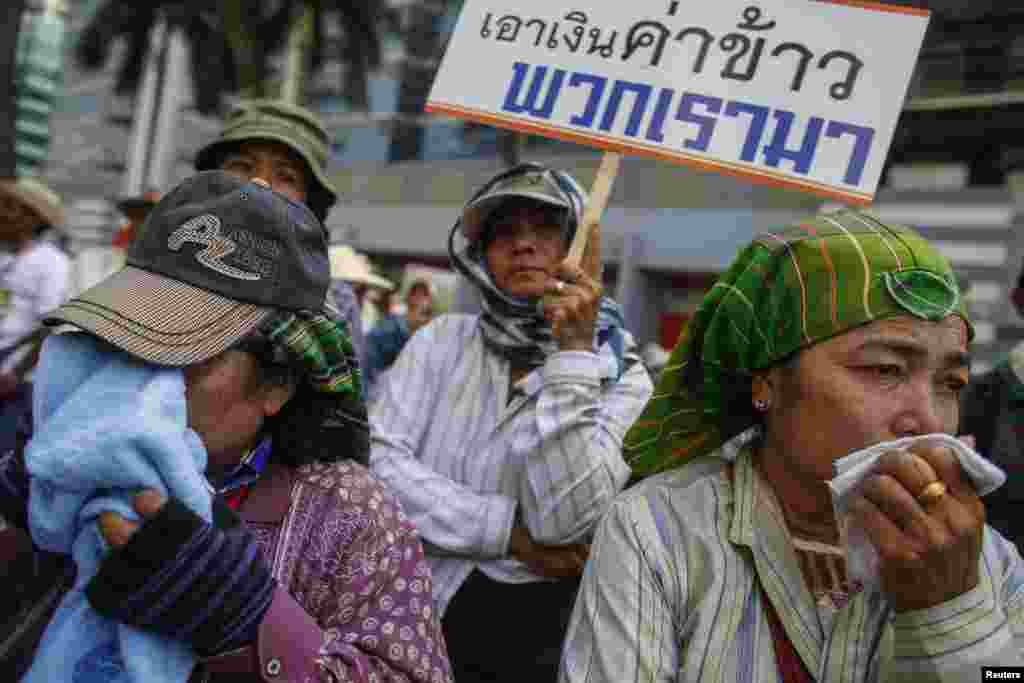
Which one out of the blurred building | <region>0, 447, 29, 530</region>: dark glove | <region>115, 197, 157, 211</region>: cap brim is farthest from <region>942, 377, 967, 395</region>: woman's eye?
the blurred building

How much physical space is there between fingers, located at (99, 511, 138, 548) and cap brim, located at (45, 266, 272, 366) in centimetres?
23

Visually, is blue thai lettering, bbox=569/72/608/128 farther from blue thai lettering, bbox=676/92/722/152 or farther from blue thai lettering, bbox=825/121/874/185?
blue thai lettering, bbox=825/121/874/185

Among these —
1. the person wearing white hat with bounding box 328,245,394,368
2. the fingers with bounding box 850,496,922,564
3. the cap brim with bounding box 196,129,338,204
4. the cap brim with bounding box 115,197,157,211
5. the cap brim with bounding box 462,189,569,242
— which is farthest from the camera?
the cap brim with bounding box 115,197,157,211

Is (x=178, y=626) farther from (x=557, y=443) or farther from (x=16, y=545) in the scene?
(x=557, y=443)

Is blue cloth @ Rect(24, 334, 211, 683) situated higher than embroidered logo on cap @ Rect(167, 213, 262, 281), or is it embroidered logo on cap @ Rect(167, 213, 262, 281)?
embroidered logo on cap @ Rect(167, 213, 262, 281)

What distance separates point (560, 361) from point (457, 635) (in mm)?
756

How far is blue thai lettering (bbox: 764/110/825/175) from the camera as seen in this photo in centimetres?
228

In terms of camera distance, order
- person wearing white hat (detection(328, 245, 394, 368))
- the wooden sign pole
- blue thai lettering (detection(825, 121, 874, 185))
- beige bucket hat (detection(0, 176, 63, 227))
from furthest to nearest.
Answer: beige bucket hat (detection(0, 176, 63, 227)) → person wearing white hat (detection(328, 245, 394, 368)) → the wooden sign pole → blue thai lettering (detection(825, 121, 874, 185))

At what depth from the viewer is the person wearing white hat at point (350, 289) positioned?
3.04m

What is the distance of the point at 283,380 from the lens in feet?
5.49

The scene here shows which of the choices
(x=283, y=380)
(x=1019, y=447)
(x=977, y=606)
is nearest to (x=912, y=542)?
(x=977, y=606)

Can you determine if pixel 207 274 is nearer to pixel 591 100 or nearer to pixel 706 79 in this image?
pixel 591 100

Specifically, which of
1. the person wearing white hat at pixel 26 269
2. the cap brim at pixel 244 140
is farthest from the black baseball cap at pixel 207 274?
the person wearing white hat at pixel 26 269

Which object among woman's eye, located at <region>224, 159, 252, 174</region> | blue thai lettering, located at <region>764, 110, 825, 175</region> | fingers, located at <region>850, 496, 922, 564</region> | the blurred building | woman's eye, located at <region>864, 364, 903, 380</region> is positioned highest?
the blurred building
